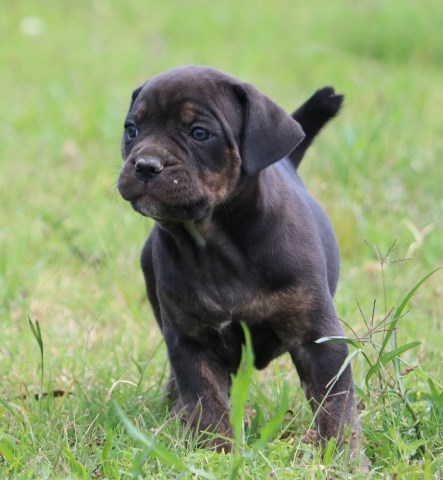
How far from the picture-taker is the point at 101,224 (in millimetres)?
7039

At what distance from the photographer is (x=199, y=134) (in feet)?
12.7

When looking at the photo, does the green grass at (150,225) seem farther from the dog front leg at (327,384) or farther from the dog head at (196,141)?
the dog head at (196,141)

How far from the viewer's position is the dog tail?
484cm

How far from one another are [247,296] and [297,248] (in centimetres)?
26

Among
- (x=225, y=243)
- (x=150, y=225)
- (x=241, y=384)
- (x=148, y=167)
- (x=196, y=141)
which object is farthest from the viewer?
(x=150, y=225)

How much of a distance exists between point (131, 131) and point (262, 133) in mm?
508

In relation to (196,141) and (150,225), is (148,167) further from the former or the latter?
(150,225)

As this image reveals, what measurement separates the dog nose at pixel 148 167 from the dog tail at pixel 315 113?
126 cm

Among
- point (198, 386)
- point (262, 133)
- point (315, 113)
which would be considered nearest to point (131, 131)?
point (262, 133)

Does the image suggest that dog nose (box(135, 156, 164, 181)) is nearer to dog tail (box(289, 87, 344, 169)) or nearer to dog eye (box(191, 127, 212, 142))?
dog eye (box(191, 127, 212, 142))

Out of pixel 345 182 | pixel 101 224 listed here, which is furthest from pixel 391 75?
pixel 101 224

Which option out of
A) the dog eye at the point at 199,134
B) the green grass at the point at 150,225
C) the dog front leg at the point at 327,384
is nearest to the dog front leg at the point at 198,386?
the green grass at the point at 150,225

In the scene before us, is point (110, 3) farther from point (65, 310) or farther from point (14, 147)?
point (65, 310)

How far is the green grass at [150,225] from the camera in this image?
370cm
